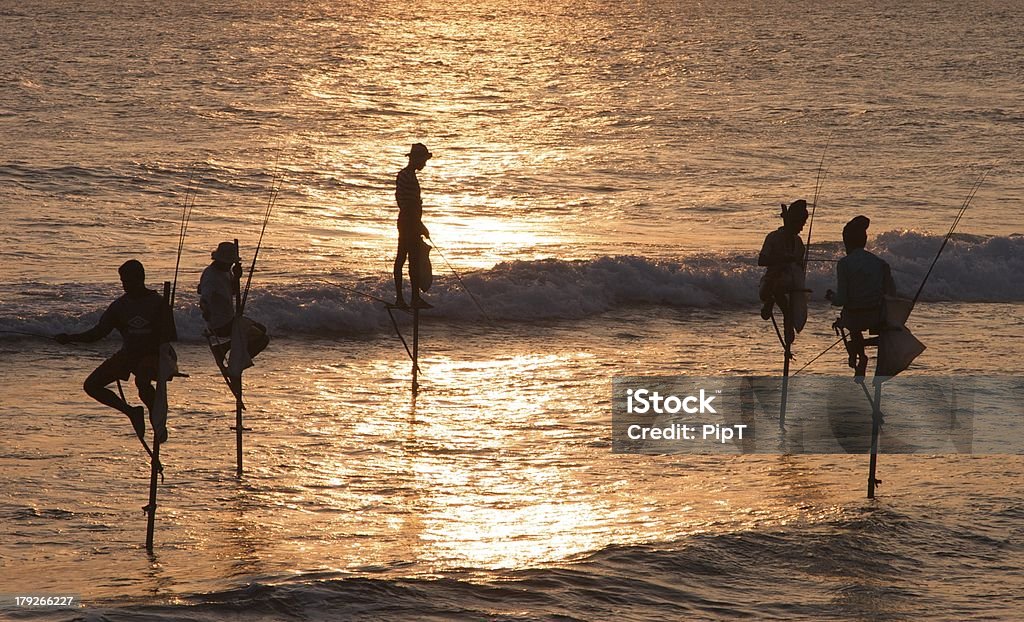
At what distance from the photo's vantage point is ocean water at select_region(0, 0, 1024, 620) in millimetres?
9430

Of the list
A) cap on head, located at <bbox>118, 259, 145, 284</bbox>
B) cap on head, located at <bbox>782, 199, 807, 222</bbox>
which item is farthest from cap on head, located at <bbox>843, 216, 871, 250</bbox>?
cap on head, located at <bbox>118, 259, 145, 284</bbox>

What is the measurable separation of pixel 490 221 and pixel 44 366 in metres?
13.3

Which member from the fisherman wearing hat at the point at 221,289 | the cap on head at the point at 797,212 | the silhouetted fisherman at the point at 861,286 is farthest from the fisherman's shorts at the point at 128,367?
the cap on head at the point at 797,212

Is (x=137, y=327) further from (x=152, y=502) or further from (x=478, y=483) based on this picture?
(x=478, y=483)

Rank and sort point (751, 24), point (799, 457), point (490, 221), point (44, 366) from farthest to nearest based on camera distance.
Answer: point (751, 24)
point (490, 221)
point (44, 366)
point (799, 457)

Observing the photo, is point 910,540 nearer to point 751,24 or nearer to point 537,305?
point 537,305

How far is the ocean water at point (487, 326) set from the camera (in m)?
9.43

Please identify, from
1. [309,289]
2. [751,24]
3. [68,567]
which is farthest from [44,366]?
[751,24]

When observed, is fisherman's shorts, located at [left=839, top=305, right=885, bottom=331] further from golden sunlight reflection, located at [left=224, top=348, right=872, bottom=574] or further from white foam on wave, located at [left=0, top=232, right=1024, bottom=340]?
white foam on wave, located at [left=0, top=232, right=1024, bottom=340]

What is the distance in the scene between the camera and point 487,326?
63.0 feet

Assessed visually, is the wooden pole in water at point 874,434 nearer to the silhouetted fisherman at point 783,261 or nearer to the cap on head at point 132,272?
the silhouetted fisherman at point 783,261

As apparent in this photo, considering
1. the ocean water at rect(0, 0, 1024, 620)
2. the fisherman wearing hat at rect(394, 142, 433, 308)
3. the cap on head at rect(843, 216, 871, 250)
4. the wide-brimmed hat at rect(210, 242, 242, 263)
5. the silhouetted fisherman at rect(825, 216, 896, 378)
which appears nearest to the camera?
the ocean water at rect(0, 0, 1024, 620)

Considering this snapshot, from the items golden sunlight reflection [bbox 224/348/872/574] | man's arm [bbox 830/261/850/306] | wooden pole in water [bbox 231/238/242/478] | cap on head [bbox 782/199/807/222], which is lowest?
golden sunlight reflection [bbox 224/348/872/574]

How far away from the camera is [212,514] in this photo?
10.6m
